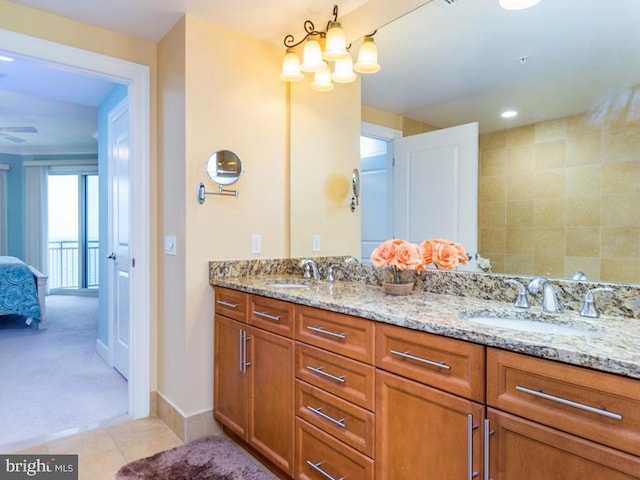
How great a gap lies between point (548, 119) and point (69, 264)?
8.17 meters

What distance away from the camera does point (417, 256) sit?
5.80 feet

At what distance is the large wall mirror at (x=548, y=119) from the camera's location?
1.38 m

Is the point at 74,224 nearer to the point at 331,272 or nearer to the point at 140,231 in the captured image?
the point at 140,231

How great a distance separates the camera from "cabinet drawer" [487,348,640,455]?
828mm

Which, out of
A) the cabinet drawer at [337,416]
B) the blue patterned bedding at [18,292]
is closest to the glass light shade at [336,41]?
the cabinet drawer at [337,416]

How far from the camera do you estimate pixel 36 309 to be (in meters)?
4.75

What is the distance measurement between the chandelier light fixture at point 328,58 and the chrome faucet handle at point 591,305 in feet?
4.97

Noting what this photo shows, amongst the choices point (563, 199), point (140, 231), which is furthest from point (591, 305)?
point (140, 231)

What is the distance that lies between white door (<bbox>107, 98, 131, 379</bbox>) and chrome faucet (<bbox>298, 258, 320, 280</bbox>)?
144 centimetres

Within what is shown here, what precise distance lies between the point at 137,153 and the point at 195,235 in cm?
72

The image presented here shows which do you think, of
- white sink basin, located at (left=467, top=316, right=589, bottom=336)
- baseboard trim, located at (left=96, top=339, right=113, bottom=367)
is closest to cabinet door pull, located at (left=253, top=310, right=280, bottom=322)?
white sink basin, located at (left=467, top=316, right=589, bottom=336)

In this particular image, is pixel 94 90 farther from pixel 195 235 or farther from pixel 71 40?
pixel 195 235

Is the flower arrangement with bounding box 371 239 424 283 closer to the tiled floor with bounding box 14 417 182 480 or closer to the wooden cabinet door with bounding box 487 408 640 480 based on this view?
the wooden cabinet door with bounding box 487 408 640 480

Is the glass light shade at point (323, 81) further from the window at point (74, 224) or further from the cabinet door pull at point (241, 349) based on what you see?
the window at point (74, 224)
